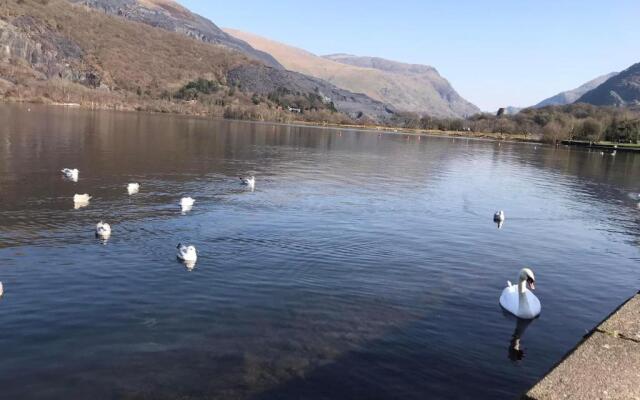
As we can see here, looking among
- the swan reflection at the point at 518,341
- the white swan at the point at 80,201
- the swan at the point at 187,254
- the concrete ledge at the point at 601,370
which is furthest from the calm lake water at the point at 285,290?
the concrete ledge at the point at 601,370

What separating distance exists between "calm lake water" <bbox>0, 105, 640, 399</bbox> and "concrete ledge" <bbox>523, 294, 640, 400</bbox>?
3.38 metres

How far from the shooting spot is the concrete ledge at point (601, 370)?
24.1ft

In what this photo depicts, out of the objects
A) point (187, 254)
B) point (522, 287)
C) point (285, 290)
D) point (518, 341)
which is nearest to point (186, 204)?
point (187, 254)

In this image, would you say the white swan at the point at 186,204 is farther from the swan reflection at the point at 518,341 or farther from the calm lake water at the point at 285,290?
the swan reflection at the point at 518,341

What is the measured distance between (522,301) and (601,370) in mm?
8729

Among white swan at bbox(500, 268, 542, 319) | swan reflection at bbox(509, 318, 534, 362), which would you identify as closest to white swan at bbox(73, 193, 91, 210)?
white swan at bbox(500, 268, 542, 319)

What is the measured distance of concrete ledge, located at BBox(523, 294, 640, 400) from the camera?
7336mm

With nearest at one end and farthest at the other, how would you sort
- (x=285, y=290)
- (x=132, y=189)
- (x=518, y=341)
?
(x=518, y=341) < (x=285, y=290) < (x=132, y=189)

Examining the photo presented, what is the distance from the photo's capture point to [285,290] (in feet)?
57.9

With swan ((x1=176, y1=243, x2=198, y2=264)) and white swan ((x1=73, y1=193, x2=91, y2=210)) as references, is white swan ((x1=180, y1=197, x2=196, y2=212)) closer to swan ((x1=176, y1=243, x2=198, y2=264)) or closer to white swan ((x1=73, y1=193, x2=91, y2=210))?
white swan ((x1=73, y1=193, x2=91, y2=210))

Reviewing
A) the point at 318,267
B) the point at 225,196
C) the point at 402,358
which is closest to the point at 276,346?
the point at 402,358

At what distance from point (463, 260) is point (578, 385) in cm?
1585

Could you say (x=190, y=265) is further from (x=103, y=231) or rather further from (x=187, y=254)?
(x=103, y=231)

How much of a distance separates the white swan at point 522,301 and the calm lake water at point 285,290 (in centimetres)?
42
